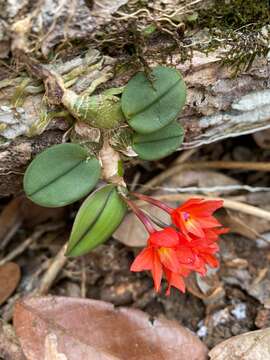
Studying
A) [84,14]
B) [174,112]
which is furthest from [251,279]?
[84,14]

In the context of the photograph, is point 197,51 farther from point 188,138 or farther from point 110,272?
point 110,272

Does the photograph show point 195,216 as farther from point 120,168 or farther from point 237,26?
point 237,26

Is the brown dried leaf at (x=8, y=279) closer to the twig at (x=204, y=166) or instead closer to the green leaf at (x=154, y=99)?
the twig at (x=204, y=166)

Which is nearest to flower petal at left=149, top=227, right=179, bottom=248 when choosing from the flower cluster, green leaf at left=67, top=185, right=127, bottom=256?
the flower cluster

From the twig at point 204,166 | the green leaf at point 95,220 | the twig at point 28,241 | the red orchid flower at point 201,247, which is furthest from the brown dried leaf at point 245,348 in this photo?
the twig at point 28,241

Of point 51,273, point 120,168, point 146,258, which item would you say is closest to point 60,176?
point 120,168
